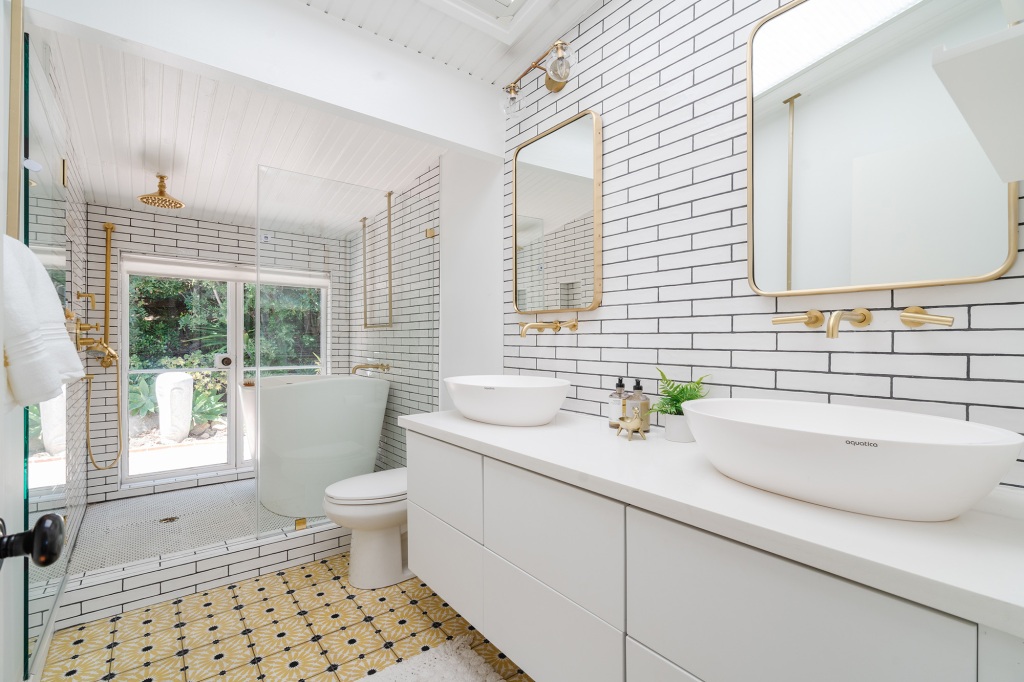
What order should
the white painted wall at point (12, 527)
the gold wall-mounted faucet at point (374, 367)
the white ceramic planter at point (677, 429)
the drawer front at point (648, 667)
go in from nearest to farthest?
the drawer front at point (648, 667) → the white painted wall at point (12, 527) → the white ceramic planter at point (677, 429) → the gold wall-mounted faucet at point (374, 367)

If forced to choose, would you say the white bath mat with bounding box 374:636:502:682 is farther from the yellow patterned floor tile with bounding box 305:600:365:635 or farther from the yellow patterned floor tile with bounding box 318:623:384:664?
the yellow patterned floor tile with bounding box 305:600:365:635

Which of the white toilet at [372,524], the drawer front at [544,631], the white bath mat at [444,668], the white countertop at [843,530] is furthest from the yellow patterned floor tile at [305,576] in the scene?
the white countertop at [843,530]

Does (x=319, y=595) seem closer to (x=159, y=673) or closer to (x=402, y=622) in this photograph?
(x=402, y=622)

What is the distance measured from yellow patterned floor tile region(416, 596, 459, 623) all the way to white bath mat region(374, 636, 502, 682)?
0.20 meters

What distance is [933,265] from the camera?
105cm

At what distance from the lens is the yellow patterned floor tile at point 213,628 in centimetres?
185

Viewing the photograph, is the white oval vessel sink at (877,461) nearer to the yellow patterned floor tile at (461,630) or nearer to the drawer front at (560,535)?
the drawer front at (560,535)

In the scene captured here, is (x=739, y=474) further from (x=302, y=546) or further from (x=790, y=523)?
(x=302, y=546)

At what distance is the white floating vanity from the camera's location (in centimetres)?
63

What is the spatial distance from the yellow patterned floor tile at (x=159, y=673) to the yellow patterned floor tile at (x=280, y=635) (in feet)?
0.80

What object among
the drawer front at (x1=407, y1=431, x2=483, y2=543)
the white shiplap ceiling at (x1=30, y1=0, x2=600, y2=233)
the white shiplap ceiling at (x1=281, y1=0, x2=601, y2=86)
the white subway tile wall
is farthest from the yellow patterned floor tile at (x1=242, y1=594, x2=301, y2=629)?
the white shiplap ceiling at (x1=281, y1=0, x2=601, y2=86)

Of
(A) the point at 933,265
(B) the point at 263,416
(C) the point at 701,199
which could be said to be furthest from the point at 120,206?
(A) the point at 933,265

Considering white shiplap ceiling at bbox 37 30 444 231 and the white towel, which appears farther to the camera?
white shiplap ceiling at bbox 37 30 444 231

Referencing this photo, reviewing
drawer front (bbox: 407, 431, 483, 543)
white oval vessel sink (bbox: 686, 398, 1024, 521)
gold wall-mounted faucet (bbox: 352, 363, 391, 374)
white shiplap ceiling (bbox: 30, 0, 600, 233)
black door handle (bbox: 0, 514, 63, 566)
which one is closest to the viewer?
black door handle (bbox: 0, 514, 63, 566)
